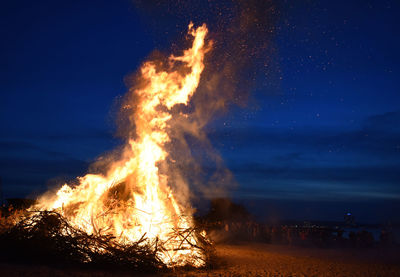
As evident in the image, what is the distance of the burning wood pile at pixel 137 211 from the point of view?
9321 mm

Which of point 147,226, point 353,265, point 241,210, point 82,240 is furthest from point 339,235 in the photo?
point 82,240

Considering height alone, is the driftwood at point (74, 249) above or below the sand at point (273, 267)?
above

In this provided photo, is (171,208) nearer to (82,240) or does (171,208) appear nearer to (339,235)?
(82,240)

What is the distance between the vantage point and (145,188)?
1141cm

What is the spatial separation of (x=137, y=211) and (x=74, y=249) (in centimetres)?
203

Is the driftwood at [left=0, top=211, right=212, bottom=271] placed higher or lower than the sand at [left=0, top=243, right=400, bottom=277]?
higher

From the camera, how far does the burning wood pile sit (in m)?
9.32

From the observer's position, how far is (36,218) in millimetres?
10430

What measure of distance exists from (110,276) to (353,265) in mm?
7331

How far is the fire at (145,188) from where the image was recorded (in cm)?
1043

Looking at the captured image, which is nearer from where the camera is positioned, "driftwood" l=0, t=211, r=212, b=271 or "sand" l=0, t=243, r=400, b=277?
"sand" l=0, t=243, r=400, b=277

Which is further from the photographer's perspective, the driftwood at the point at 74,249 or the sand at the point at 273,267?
the driftwood at the point at 74,249

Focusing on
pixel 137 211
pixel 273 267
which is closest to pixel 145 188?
pixel 137 211

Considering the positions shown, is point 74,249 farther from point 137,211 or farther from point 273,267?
point 273,267
